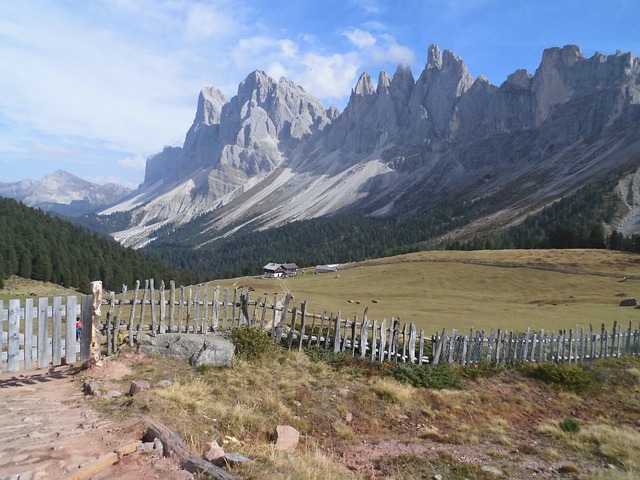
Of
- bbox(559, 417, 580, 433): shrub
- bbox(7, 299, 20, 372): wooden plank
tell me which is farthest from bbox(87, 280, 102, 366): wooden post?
bbox(559, 417, 580, 433): shrub

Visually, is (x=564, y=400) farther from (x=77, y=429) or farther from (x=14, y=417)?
(x=14, y=417)

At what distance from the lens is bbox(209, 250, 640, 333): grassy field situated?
113ft

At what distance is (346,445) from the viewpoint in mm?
11719

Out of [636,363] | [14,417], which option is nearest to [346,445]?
[14,417]

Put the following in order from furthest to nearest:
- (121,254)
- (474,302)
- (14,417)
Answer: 1. (121,254)
2. (474,302)
3. (14,417)

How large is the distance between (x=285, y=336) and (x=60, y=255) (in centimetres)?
9569

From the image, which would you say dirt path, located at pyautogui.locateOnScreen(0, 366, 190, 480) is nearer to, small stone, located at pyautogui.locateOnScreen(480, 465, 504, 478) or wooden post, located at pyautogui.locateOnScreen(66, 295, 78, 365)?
wooden post, located at pyautogui.locateOnScreen(66, 295, 78, 365)

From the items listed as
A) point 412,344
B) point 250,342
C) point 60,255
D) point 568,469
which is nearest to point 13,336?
point 250,342

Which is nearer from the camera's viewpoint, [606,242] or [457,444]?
[457,444]

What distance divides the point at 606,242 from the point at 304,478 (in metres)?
118

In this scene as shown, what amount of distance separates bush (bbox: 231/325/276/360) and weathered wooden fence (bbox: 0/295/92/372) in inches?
217

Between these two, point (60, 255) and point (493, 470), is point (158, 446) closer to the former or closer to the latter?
point (493, 470)

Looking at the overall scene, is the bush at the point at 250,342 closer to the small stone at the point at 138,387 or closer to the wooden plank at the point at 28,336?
the small stone at the point at 138,387

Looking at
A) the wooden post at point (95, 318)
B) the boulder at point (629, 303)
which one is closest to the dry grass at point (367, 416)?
the wooden post at point (95, 318)
